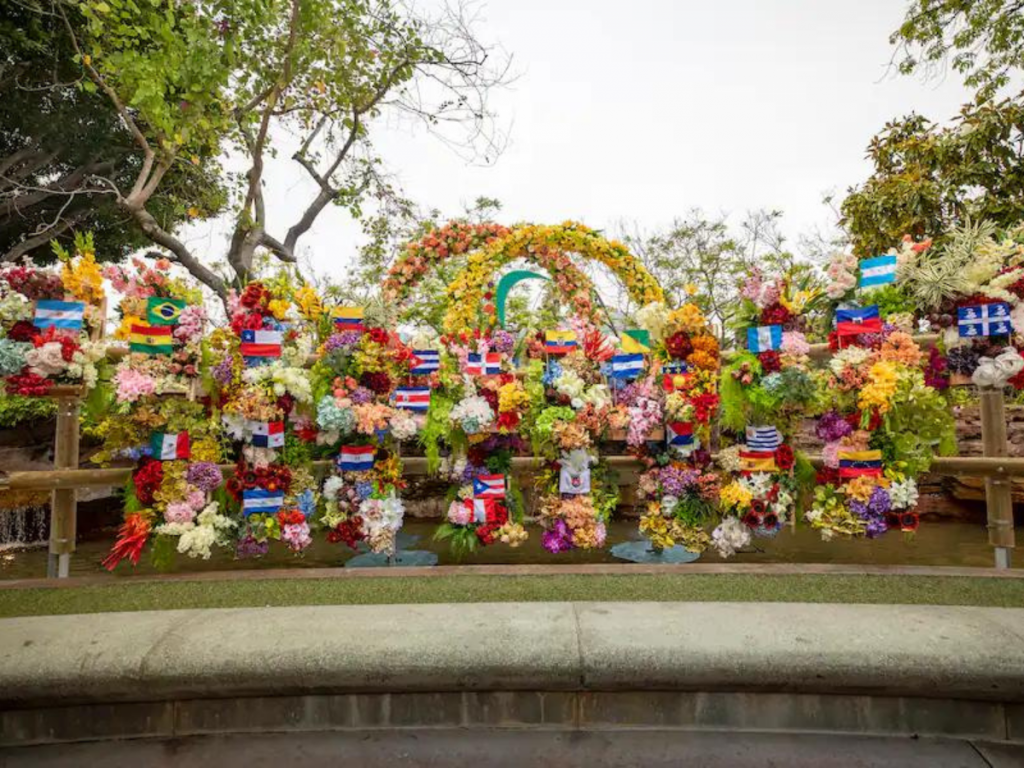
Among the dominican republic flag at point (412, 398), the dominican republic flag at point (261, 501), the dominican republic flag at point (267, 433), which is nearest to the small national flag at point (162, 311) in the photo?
the dominican republic flag at point (267, 433)

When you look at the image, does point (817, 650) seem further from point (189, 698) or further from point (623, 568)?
point (189, 698)

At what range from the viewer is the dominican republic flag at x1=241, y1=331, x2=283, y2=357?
13.4 feet

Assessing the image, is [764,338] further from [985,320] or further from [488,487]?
[488,487]

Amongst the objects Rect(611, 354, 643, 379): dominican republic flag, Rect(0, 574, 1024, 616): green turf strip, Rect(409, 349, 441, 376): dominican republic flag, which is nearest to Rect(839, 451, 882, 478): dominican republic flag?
Rect(0, 574, 1024, 616): green turf strip

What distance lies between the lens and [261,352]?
410cm

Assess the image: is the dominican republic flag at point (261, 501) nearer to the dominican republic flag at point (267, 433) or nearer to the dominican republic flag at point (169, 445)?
the dominican republic flag at point (267, 433)

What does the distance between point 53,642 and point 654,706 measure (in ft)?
7.79

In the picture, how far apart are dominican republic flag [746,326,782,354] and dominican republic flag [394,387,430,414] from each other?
7.19 feet

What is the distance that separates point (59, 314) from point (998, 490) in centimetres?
609

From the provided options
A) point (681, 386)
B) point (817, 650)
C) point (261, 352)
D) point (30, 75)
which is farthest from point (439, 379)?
point (30, 75)

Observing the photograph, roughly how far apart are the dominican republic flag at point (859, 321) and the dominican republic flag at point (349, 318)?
321 centimetres

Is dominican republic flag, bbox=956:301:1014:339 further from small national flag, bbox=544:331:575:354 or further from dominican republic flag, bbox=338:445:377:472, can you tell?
dominican republic flag, bbox=338:445:377:472

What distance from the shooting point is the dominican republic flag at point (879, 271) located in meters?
3.95

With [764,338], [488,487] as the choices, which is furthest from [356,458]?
[764,338]
